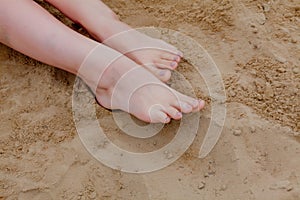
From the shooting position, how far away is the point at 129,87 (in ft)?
5.48

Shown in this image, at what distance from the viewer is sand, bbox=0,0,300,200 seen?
152 cm

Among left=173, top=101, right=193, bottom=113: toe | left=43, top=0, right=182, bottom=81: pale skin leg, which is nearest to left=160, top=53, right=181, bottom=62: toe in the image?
left=43, top=0, right=182, bottom=81: pale skin leg

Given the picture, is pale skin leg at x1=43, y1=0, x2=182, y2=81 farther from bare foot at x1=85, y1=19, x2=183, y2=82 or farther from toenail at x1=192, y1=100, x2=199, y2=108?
toenail at x1=192, y1=100, x2=199, y2=108

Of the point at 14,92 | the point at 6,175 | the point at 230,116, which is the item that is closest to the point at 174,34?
the point at 230,116

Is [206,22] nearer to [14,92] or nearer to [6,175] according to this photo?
[14,92]

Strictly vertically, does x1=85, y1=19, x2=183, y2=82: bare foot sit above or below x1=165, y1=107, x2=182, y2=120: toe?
above

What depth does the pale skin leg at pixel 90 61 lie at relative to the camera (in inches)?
64.6

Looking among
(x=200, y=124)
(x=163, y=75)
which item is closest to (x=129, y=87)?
(x=163, y=75)

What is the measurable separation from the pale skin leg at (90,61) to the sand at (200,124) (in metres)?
0.06

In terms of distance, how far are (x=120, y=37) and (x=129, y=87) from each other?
19cm

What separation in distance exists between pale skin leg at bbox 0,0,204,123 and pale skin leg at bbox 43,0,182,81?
0.21 ft

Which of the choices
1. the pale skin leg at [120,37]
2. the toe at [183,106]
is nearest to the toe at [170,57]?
the pale skin leg at [120,37]

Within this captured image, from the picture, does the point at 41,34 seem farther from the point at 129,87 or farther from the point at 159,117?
the point at 159,117

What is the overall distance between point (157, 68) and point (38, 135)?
0.39 metres
